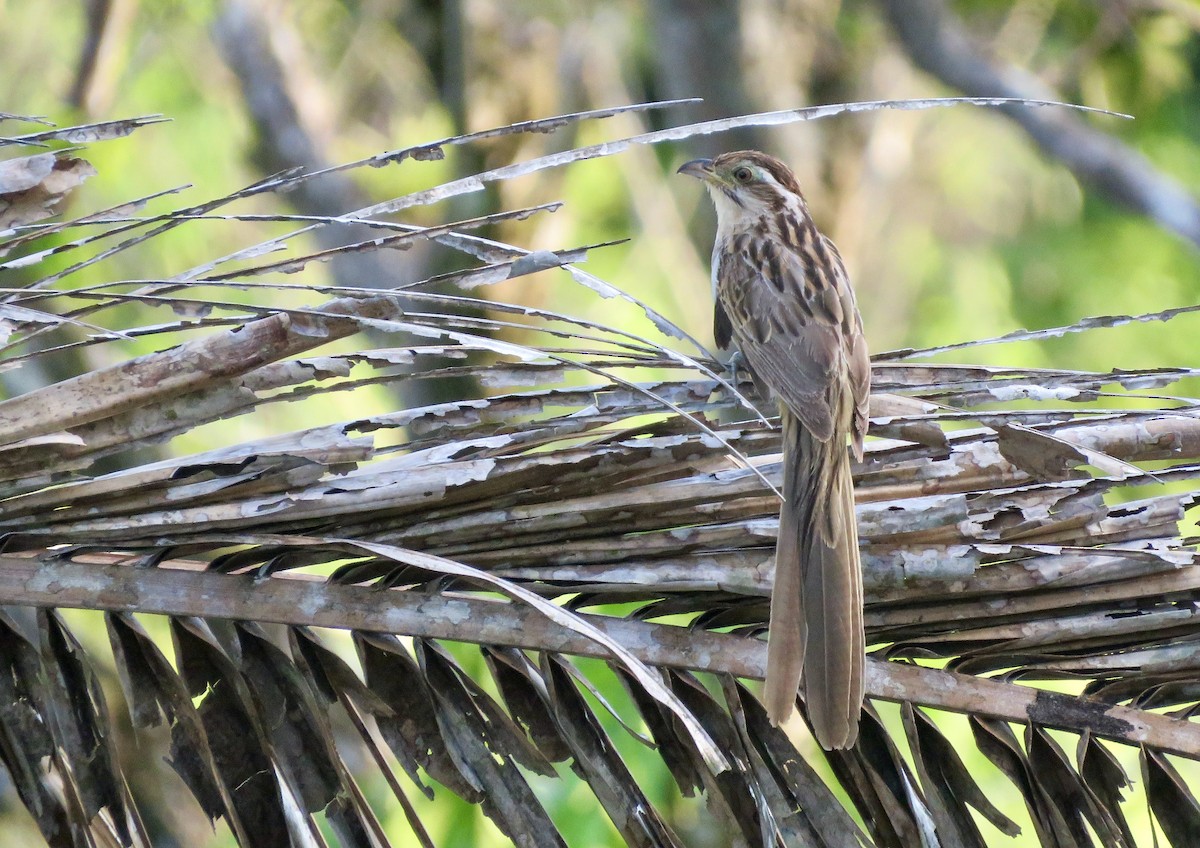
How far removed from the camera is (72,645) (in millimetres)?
2377

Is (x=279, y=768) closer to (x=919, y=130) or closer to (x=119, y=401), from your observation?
(x=119, y=401)

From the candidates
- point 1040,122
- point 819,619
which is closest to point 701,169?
point 819,619

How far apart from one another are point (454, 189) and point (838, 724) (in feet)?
3.86

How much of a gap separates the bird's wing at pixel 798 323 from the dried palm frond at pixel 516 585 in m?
0.44

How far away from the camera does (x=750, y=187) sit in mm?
4406

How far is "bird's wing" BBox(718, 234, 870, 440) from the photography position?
2.99 m

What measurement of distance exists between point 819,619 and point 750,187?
7.74 ft

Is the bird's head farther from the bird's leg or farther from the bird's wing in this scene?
the bird's leg

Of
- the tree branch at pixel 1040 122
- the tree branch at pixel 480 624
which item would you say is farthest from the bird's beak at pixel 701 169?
the tree branch at pixel 1040 122

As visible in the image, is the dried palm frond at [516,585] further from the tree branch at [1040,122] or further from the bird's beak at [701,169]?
the tree branch at [1040,122]

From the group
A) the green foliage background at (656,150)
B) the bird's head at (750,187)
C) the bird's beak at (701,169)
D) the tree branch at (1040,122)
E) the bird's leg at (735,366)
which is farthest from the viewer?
the green foliage background at (656,150)

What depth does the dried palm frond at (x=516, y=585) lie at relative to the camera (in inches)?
→ 90.4

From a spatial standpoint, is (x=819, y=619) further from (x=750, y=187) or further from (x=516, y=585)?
(x=750, y=187)

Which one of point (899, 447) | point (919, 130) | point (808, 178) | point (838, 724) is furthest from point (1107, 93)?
point (838, 724)
